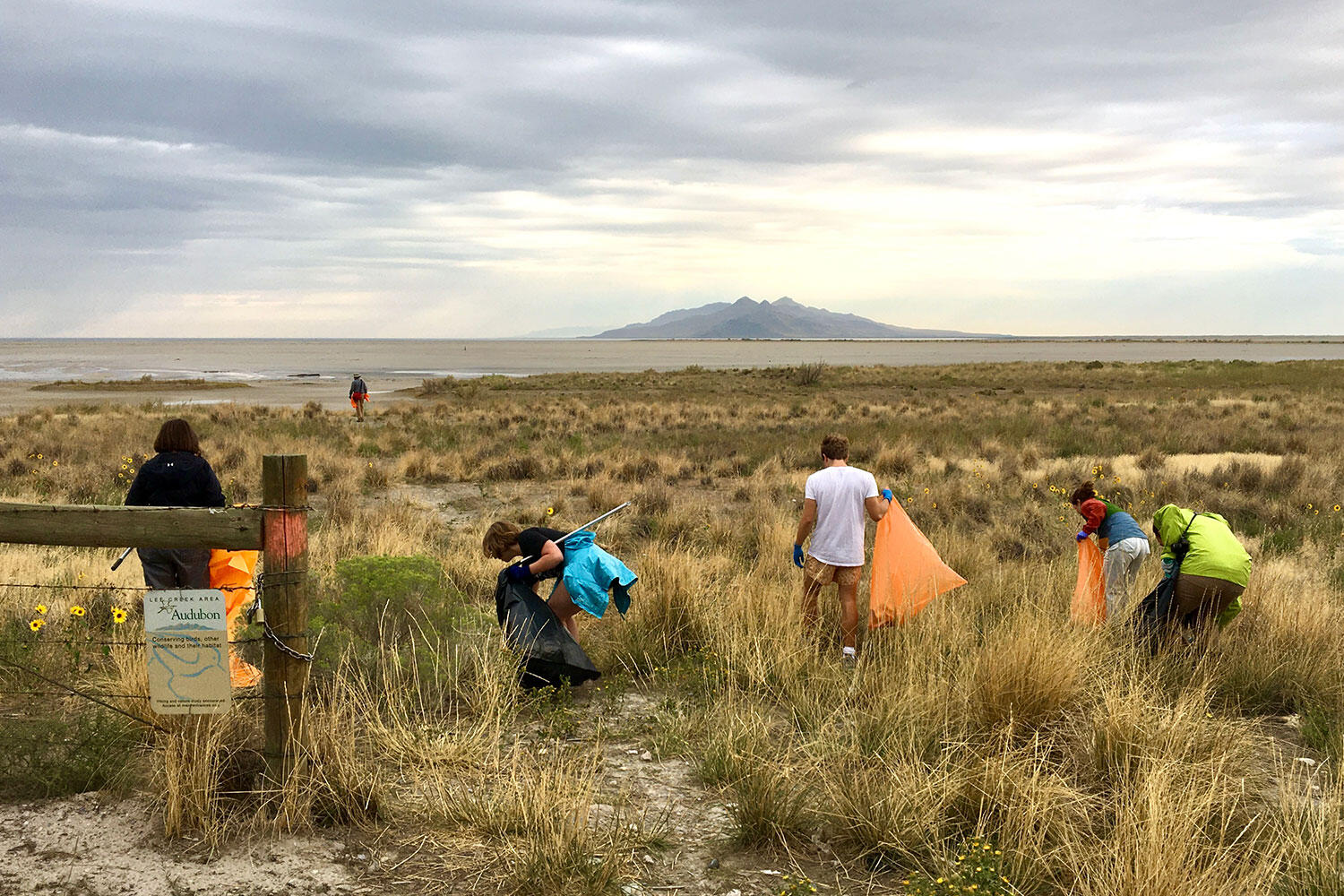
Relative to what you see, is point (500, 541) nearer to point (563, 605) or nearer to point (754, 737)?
point (563, 605)

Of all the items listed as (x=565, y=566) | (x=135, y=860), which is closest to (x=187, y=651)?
(x=135, y=860)

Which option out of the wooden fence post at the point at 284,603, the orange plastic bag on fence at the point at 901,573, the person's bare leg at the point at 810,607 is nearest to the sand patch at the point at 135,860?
the wooden fence post at the point at 284,603

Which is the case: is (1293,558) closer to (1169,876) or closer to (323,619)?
(1169,876)

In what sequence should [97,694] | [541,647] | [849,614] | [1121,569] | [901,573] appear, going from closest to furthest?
[97,694] → [541,647] → [1121,569] → [849,614] → [901,573]

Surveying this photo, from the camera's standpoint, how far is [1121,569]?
6.54m

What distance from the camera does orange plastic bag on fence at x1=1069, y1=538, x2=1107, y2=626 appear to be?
6.73 meters

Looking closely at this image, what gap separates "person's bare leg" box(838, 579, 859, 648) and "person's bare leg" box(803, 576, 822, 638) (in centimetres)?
20

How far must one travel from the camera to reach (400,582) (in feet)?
19.5

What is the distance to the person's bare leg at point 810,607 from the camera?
701cm

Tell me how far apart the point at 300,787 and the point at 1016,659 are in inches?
140

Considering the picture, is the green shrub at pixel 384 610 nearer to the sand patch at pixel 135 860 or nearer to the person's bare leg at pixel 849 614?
the sand patch at pixel 135 860

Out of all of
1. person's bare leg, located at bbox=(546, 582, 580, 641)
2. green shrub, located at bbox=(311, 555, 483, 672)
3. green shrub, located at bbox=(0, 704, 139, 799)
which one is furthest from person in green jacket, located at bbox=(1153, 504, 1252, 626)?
green shrub, located at bbox=(0, 704, 139, 799)

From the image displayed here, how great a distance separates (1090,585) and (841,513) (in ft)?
6.04

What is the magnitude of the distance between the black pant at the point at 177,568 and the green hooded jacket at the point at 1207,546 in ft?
20.1
